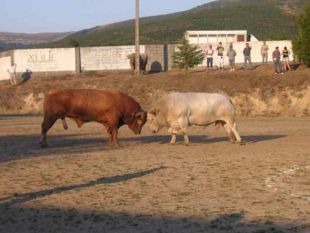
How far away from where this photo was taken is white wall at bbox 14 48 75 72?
180 feet

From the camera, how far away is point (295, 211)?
1142cm

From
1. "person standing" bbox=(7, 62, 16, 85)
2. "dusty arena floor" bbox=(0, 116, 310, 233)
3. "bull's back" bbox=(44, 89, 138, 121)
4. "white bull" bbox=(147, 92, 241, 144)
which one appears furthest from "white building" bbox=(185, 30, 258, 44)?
"bull's back" bbox=(44, 89, 138, 121)

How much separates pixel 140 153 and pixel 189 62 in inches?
1228

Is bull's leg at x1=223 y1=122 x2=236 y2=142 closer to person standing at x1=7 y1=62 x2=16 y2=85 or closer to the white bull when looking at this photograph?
the white bull

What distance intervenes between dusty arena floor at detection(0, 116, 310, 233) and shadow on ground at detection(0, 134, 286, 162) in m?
0.04

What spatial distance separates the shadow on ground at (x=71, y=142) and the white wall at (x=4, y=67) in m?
31.6

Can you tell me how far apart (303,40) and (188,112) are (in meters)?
26.4

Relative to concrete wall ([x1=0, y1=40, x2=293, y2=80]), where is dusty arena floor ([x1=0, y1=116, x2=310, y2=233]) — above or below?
below

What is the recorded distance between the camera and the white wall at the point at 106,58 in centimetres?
5453

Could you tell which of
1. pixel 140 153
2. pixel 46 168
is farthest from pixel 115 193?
pixel 140 153

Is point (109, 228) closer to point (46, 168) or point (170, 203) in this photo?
point (170, 203)

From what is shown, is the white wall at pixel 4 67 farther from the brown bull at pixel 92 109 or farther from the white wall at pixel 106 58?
the brown bull at pixel 92 109

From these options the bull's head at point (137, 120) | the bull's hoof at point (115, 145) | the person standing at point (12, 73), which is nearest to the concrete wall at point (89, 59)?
the person standing at point (12, 73)

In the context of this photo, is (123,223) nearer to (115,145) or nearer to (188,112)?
(188,112)
